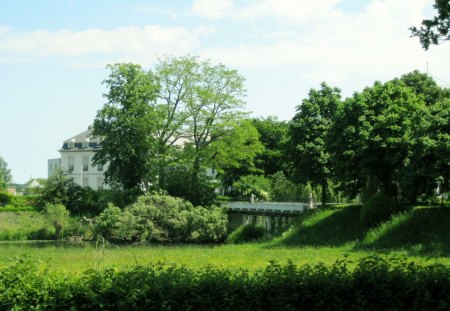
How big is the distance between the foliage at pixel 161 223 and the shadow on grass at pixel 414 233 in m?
19.2

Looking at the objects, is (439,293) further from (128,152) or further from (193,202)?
(128,152)

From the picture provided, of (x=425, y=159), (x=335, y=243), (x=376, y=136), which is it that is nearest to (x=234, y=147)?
(x=376, y=136)

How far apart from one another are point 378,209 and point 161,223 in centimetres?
2053

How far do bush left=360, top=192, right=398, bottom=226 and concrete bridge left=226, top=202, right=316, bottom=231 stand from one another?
10.2 m

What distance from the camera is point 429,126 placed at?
28.7 m

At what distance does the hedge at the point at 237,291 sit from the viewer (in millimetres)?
8898

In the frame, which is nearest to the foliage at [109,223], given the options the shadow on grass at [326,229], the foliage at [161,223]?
the foliage at [161,223]

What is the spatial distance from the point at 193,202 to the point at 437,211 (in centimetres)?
2604

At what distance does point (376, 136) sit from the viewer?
3306 cm

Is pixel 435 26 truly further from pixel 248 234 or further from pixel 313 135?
pixel 248 234

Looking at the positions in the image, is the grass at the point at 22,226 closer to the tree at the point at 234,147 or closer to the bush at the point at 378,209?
the tree at the point at 234,147

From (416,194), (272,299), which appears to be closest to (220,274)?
(272,299)

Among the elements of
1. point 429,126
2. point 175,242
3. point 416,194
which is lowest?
point 175,242

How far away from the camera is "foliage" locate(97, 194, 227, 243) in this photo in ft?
153
